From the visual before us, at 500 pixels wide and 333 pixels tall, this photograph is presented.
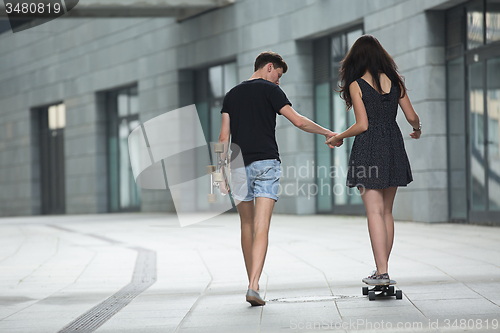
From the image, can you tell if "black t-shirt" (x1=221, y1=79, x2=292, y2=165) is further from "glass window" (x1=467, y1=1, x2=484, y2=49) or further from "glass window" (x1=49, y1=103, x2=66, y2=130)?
"glass window" (x1=49, y1=103, x2=66, y2=130)

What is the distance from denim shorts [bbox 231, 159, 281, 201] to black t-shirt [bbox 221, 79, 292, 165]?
0.17ft

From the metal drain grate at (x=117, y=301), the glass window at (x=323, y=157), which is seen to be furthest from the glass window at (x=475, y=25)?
the metal drain grate at (x=117, y=301)

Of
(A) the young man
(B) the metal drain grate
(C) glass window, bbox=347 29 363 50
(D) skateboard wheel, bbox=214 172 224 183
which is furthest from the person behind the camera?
(C) glass window, bbox=347 29 363 50

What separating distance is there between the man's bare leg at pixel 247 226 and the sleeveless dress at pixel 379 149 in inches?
29.6

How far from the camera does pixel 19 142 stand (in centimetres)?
2720

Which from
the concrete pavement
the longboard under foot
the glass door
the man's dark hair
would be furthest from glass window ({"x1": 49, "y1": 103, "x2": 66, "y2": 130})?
the longboard under foot

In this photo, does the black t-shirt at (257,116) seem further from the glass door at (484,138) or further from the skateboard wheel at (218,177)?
the glass door at (484,138)

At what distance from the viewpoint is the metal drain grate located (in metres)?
4.20

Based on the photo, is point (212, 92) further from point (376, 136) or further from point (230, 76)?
point (376, 136)

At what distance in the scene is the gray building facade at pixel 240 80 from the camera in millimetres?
12281

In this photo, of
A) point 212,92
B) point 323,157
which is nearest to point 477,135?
point 323,157

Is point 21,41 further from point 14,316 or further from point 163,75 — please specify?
point 14,316

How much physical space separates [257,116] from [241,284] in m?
1.66

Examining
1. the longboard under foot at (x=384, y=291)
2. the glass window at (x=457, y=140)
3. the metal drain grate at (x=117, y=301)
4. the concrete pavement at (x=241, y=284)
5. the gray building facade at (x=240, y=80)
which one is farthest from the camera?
the glass window at (x=457, y=140)
